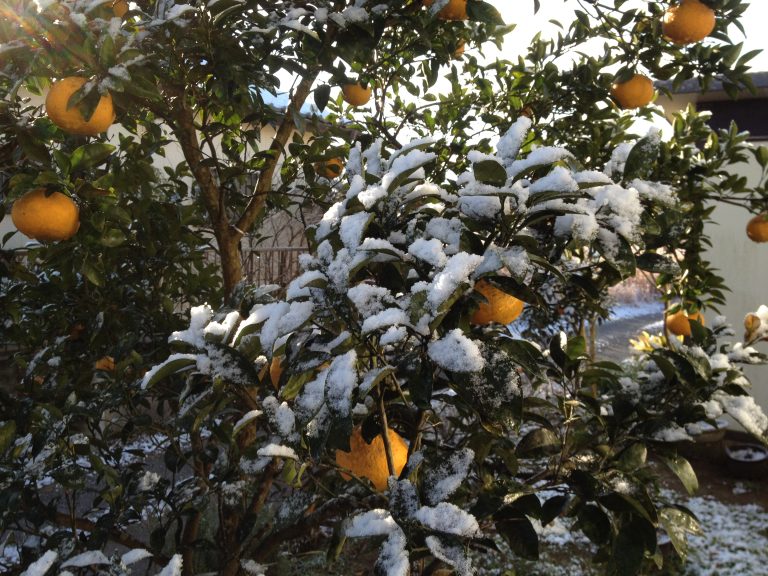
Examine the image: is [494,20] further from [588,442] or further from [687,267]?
[687,267]

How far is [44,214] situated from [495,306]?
3.17 feet

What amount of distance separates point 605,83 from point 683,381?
1458 millimetres

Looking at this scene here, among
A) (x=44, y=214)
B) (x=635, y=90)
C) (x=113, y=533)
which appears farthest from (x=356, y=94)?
(x=113, y=533)

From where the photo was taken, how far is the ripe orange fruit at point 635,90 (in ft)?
6.47

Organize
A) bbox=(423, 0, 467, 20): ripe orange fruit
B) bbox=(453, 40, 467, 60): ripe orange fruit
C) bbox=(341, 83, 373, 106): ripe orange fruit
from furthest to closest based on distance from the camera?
bbox=(453, 40, 467, 60): ripe orange fruit → bbox=(341, 83, 373, 106): ripe orange fruit → bbox=(423, 0, 467, 20): ripe orange fruit

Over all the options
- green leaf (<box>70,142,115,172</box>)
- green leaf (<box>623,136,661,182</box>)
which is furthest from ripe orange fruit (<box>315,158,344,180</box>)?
green leaf (<box>623,136,661,182</box>)

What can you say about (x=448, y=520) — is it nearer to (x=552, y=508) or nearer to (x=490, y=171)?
(x=552, y=508)

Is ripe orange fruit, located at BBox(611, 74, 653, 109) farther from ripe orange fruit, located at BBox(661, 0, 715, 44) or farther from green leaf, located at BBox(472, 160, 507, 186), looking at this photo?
green leaf, located at BBox(472, 160, 507, 186)

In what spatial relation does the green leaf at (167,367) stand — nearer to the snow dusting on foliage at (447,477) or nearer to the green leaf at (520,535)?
the snow dusting on foliage at (447,477)

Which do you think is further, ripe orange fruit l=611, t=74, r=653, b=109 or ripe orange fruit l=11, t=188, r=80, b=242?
ripe orange fruit l=611, t=74, r=653, b=109

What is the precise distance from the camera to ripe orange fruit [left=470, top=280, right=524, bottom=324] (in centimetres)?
83

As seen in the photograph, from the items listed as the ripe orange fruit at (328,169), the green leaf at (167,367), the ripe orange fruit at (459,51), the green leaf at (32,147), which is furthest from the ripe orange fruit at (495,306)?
the ripe orange fruit at (459,51)

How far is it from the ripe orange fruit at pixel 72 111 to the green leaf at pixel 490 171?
0.80 meters

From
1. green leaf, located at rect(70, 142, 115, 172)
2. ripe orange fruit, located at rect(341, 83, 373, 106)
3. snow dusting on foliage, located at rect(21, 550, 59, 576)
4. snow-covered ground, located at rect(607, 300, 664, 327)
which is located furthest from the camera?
snow-covered ground, located at rect(607, 300, 664, 327)
